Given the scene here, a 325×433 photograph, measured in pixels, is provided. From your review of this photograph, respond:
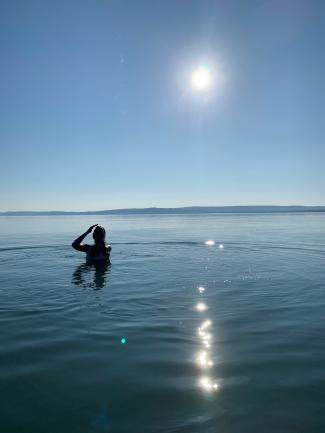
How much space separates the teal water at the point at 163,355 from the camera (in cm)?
502

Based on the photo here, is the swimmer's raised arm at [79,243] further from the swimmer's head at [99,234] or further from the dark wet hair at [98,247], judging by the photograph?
the dark wet hair at [98,247]

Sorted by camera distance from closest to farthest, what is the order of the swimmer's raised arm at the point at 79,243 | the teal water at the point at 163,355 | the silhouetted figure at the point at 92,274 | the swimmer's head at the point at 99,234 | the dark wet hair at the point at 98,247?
the teal water at the point at 163,355
the silhouetted figure at the point at 92,274
the swimmer's raised arm at the point at 79,243
the swimmer's head at the point at 99,234
the dark wet hair at the point at 98,247

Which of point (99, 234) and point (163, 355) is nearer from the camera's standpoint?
point (163, 355)

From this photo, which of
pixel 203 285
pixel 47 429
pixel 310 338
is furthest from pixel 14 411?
pixel 203 285

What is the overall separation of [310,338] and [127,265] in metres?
12.5

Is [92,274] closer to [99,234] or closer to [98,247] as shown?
[98,247]

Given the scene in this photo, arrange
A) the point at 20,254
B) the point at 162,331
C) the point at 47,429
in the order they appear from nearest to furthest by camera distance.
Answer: the point at 47,429 < the point at 162,331 < the point at 20,254

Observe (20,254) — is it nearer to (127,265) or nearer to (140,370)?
(127,265)

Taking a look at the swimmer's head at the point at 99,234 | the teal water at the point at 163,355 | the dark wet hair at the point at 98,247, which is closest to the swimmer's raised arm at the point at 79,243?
the swimmer's head at the point at 99,234

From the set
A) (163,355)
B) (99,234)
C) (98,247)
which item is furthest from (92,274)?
(163,355)

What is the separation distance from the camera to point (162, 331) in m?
8.49

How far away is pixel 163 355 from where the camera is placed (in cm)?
712

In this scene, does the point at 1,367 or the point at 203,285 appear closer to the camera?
the point at 1,367

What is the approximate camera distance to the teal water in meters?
5.02
